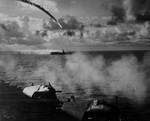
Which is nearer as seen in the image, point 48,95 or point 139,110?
point 139,110

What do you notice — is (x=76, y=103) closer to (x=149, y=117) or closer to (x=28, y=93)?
(x=149, y=117)

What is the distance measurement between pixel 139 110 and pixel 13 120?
33.3 meters

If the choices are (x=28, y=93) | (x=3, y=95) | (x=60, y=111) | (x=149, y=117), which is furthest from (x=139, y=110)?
(x=3, y=95)

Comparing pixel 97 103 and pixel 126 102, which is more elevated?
pixel 97 103

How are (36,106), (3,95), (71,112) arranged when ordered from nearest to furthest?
(71,112)
(36,106)
(3,95)

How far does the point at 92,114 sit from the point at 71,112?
677 cm

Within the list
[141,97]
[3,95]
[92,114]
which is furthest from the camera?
[3,95]

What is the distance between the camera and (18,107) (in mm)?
63094

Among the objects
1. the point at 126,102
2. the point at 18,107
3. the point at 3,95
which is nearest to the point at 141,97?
the point at 126,102

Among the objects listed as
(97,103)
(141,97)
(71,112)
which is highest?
(97,103)

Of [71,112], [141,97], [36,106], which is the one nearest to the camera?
[71,112]

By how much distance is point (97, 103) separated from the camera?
157 ft

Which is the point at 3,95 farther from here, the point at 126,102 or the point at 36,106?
the point at 126,102

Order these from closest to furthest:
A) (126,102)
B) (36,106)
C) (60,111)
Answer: (60,111) < (36,106) < (126,102)
